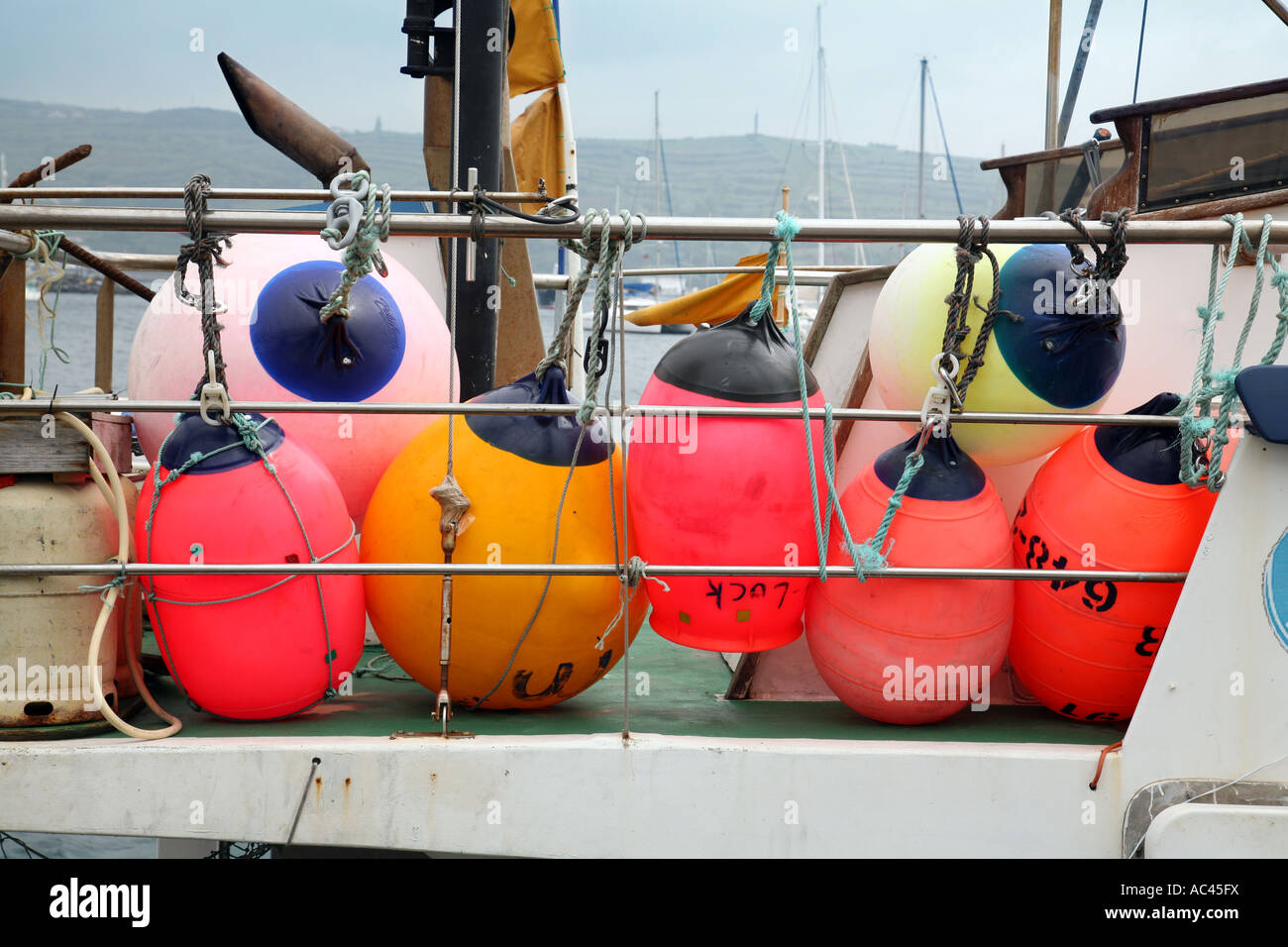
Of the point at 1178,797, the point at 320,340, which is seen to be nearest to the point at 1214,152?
the point at 1178,797

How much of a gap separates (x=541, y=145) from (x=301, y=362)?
305 cm

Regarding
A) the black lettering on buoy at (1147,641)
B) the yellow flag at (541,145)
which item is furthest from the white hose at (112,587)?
the yellow flag at (541,145)

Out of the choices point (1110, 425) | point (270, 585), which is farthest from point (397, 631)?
point (1110, 425)

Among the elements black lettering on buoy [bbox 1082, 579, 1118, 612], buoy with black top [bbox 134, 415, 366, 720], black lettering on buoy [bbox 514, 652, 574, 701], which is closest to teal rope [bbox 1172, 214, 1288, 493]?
black lettering on buoy [bbox 1082, 579, 1118, 612]

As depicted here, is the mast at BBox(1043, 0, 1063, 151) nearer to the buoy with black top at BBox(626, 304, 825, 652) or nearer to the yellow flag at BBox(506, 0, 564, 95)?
the yellow flag at BBox(506, 0, 564, 95)

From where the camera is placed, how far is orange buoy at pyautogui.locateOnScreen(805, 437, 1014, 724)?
2771mm

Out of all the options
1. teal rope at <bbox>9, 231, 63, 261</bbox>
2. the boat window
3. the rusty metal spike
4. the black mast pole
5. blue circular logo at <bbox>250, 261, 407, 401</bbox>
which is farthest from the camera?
the rusty metal spike

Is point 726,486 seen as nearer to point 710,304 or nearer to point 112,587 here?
point 112,587

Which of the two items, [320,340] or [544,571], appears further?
[320,340]

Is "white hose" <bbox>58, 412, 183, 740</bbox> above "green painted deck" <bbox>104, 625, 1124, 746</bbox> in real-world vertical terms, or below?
above

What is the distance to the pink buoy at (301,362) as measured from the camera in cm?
329

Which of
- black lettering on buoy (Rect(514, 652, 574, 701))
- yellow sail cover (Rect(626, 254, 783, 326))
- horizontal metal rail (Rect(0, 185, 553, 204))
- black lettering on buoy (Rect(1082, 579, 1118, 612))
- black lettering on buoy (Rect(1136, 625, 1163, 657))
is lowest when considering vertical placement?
black lettering on buoy (Rect(514, 652, 574, 701))

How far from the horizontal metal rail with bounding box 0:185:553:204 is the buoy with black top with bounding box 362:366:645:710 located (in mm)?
624

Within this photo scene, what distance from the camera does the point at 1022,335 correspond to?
110 inches
